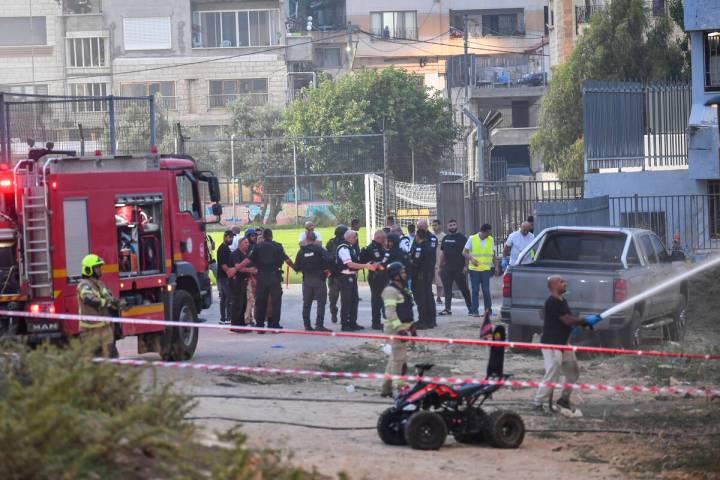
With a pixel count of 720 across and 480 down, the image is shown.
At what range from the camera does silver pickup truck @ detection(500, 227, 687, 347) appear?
15273 millimetres

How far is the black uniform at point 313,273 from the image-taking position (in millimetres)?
19234

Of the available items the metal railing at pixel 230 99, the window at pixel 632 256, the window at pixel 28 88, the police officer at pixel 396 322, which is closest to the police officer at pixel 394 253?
the window at pixel 632 256

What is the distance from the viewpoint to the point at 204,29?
67688mm

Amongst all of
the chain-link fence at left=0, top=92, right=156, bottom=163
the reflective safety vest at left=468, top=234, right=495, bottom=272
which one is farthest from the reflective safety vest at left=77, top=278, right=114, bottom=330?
the reflective safety vest at left=468, top=234, right=495, bottom=272

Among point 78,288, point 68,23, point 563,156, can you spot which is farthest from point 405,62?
point 78,288

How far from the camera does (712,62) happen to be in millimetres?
26469

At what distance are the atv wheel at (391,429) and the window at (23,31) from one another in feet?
199

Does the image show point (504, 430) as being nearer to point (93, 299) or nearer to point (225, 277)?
point (93, 299)

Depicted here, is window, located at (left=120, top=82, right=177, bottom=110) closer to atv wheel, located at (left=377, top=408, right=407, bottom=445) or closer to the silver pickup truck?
the silver pickup truck

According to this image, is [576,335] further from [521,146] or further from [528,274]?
[521,146]

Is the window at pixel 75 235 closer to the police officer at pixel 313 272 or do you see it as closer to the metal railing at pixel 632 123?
the police officer at pixel 313 272

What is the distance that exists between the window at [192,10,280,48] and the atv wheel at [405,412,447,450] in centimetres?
5895

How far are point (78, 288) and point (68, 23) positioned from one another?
187ft

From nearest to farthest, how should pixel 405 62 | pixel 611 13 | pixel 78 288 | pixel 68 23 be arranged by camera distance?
pixel 78 288
pixel 611 13
pixel 68 23
pixel 405 62
